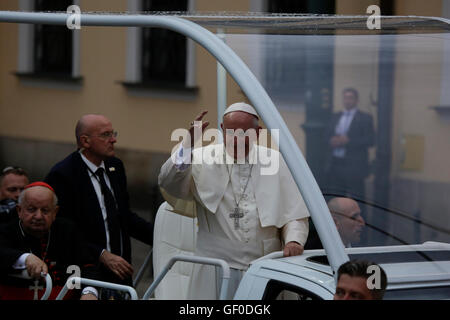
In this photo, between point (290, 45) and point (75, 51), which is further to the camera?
point (75, 51)

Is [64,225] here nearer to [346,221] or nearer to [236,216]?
[236,216]

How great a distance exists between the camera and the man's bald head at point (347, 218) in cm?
438

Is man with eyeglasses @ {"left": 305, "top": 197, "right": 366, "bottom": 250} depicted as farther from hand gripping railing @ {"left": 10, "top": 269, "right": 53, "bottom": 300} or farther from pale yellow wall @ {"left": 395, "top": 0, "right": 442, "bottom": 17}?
pale yellow wall @ {"left": 395, "top": 0, "right": 442, "bottom": 17}

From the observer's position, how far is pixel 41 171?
1603 cm

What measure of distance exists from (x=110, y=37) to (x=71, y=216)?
9.62 m

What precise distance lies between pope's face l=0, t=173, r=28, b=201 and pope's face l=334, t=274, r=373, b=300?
12.0 ft

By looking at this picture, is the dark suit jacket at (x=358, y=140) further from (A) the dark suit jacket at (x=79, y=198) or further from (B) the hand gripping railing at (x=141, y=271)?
(A) the dark suit jacket at (x=79, y=198)

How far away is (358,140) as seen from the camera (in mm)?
9875

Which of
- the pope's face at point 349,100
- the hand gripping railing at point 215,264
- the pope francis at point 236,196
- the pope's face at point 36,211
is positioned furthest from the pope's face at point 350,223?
the pope's face at point 349,100

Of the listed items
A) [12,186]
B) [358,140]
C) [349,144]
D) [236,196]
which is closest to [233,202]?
[236,196]

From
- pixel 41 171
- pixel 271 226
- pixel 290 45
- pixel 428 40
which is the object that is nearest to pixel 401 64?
pixel 428 40

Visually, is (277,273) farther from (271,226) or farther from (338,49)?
(338,49)

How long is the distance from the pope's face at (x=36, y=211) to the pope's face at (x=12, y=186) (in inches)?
66.3
